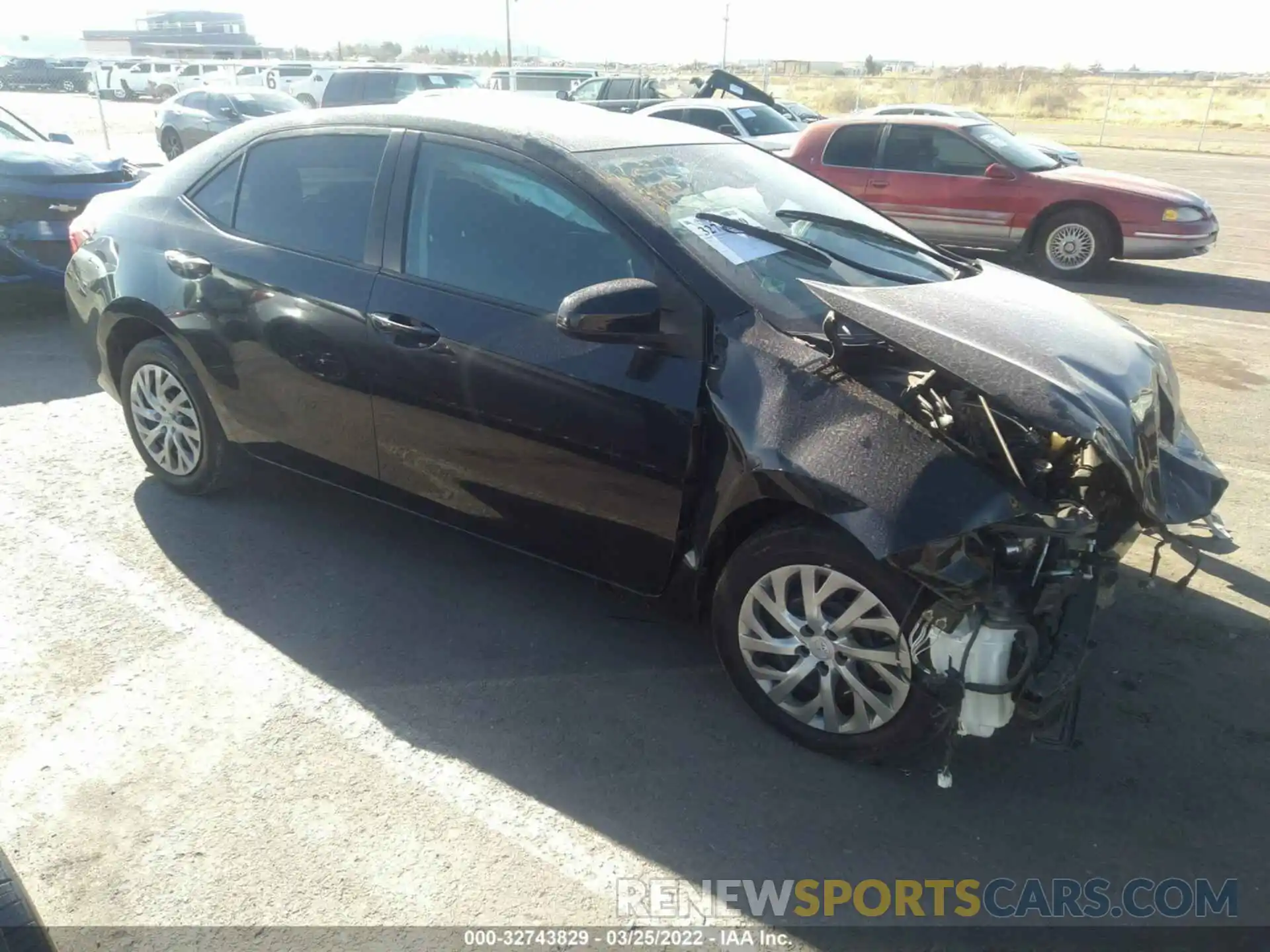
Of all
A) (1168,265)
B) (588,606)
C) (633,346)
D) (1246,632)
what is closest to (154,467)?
(588,606)

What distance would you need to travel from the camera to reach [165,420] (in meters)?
4.55

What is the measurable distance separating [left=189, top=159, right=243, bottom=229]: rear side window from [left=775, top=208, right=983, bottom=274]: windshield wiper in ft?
7.66

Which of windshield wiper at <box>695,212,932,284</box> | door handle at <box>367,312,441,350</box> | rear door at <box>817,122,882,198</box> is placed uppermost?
windshield wiper at <box>695,212,932,284</box>

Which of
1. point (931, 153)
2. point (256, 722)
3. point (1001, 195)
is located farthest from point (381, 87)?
point (256, 722)

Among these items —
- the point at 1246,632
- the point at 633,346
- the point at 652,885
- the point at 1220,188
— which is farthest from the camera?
the point at 1220,188

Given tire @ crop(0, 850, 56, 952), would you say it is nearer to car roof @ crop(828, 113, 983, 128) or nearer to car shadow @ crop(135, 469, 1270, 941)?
car shadow @ crop(135, 469, 1270, 941)

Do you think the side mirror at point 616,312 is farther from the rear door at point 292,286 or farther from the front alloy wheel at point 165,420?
the front alloy wheel at point 165,420

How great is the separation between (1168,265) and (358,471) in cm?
1058

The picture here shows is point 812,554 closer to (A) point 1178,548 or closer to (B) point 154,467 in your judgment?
(A) point 1178,548

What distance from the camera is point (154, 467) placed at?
4.71m

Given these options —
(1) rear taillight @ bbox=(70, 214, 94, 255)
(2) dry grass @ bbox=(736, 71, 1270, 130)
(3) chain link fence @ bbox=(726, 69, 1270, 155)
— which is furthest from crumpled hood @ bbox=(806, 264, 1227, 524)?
(2) dry grass @ bbox=(736, 71, 1270, 130)

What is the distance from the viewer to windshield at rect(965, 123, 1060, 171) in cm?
1061

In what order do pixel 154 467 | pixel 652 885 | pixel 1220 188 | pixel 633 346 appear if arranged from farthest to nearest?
pixel 1220 188 → pixel 154 467 → pixel 633 346 → pixel 652 885

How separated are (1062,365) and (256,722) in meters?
2.72
